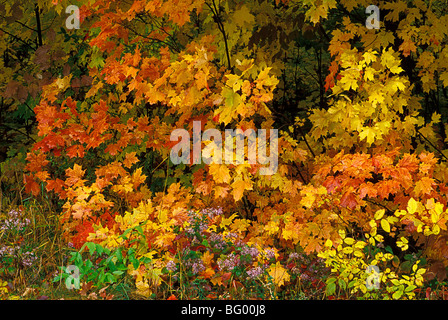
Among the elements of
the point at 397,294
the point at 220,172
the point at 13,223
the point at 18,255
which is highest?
the point at 220,172

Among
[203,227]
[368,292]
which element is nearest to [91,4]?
[203,227]

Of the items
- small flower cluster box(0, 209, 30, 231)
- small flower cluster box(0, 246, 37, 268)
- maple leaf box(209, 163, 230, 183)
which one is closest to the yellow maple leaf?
maple leaf box(209, 163, 230, 183)

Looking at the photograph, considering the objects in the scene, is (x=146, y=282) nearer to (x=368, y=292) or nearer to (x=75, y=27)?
(x=368, y=292)

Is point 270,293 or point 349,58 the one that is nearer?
point 270,293

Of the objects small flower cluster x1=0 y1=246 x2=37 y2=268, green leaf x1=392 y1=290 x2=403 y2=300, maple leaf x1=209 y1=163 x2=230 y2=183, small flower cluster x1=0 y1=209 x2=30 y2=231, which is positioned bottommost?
green leaf x1=392 y1=290 x2=403 y2=300

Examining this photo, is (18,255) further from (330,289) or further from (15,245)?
(330,289)

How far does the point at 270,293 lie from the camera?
3912mm

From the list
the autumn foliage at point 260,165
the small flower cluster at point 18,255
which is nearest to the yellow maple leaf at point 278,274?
the autumn foliage at point 260,165

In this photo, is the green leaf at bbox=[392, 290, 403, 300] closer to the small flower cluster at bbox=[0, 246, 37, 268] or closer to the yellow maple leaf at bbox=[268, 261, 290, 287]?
the yellow maple leaf at bbox=[268, 261, 290, 287]

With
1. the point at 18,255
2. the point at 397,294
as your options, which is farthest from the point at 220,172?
the point at 18,255

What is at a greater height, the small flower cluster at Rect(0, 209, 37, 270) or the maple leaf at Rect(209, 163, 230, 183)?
the maple leaf at Rect(209, 163, 230, 183)

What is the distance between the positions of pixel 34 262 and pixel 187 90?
1.95 metres

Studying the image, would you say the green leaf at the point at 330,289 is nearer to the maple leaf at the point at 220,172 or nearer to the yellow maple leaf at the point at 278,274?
the yellow maple leaf at the point at 278,274

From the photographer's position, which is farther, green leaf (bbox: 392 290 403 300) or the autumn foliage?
the autumn foliage
